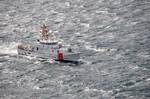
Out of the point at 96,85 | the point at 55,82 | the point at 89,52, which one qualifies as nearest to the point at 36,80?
the point at 55,82

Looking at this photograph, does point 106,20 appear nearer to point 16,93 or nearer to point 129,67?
point 129,67

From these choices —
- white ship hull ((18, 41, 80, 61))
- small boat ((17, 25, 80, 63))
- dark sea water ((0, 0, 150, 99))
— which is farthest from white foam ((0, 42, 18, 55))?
white ship hull ((18, 41, 80, 61))

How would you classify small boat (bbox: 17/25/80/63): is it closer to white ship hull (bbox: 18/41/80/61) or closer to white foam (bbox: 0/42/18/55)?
white ship hull (bbox: 18/41/80/61)

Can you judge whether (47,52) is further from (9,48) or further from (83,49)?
(9,48)

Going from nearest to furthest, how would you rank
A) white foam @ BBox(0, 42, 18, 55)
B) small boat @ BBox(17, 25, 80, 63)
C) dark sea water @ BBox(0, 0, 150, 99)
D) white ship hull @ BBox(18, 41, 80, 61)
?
dark sea water @ BBox(0, 0, 150, 99), white ship hull @ BBox(18, 41, 80, 61), small boat @ BBox(17, 25, 80, 63), white foam @ BBox(0, 42, 18, 55)

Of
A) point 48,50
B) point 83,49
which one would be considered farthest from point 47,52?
point 83,49

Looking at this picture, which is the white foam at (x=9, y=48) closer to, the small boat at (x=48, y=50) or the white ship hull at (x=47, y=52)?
the small boat at (x=48, y=50)
